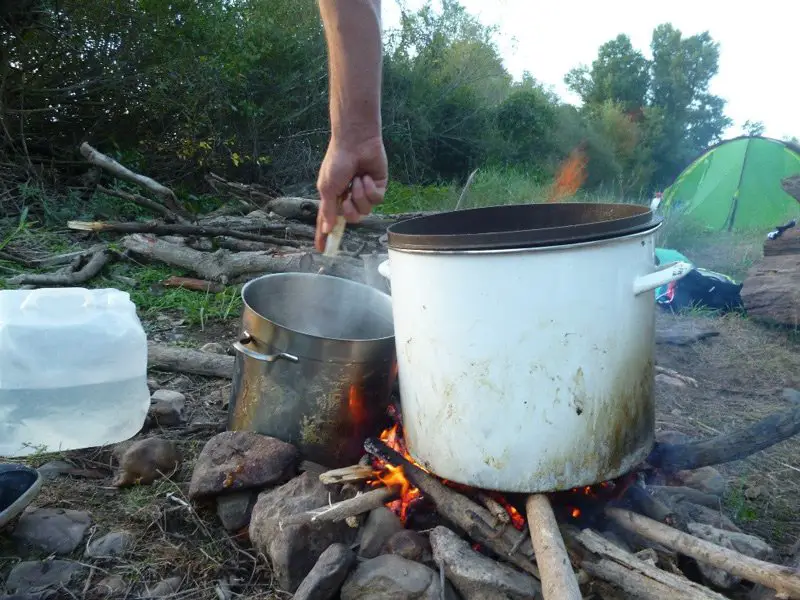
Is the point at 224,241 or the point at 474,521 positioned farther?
the point at 224,241

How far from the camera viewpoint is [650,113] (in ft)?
77.3

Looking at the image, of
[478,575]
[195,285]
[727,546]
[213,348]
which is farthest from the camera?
[195,285]

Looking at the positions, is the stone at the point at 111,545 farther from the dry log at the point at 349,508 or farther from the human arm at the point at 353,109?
the human arm at the point at 353,109

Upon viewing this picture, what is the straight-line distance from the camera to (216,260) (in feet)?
17.3

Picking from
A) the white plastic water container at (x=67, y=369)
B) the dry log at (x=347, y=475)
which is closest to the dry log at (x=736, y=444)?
the dry log at (x=347, y=475)

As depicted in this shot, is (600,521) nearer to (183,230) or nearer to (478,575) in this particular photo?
(478,575)

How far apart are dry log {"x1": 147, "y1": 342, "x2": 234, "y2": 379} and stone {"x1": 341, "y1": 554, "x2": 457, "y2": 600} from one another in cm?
190

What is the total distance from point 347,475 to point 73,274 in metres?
3.87

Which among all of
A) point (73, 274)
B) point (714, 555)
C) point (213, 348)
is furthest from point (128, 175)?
point (714, 555)

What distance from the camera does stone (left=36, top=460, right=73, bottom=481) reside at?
2.47 meters

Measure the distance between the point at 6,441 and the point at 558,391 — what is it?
2287 mm

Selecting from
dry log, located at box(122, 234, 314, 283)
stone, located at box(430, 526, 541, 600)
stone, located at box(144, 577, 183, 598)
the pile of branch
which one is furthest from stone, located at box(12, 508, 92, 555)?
dry log, located at box(122, 234, 314, 283)

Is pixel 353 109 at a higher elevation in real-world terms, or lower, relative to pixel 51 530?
higher

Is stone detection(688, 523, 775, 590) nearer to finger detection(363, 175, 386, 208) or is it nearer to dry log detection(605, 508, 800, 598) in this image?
dry log detection(605, 508, 800, 598)
